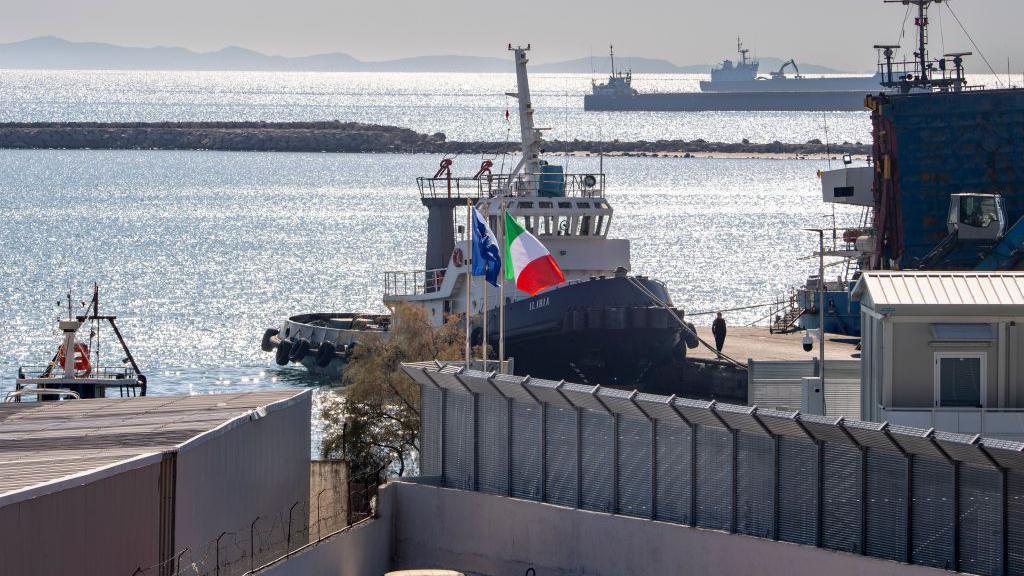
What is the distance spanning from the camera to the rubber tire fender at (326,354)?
46.4 meters

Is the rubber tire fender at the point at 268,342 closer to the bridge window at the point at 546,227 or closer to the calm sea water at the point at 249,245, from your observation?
the calm sea water at the point at 249,245

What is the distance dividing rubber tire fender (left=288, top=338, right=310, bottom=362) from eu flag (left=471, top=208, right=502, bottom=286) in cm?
2519

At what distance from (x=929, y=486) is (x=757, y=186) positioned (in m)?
159

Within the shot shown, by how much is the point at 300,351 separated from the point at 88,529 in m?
31.7

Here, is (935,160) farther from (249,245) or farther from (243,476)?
(249,245)

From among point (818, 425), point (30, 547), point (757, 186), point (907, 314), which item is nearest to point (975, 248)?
point (907, 314)

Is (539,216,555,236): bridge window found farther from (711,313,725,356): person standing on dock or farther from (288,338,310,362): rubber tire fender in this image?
(288,338,310,362): rubber tire fender

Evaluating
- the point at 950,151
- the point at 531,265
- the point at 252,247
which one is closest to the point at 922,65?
the point at 950,151

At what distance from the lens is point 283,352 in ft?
160

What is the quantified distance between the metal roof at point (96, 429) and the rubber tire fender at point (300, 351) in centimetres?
2444

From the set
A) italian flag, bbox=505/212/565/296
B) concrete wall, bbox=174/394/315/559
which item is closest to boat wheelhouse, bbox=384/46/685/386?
italian flag, bbox=505/212/565/296

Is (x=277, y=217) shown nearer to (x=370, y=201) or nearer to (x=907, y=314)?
(x=370, y=201)

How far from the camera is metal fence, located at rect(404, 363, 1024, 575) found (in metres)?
16.0

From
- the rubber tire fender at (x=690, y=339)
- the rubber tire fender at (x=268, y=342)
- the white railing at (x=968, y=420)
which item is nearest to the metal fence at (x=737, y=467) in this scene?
the white railing at (x=968, y=420)
